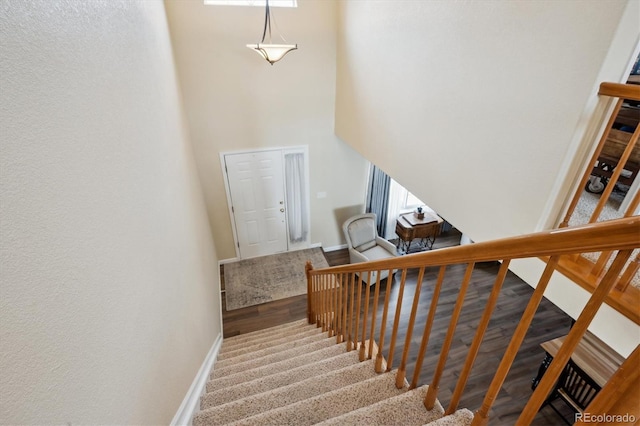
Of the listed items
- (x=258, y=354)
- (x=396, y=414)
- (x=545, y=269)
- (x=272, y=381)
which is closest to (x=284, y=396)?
(x=272, y=381)

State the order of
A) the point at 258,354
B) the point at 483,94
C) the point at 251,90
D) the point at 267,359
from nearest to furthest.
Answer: the point at 483,94, the point at 267,359, the point at 258,354, the point at 251,90

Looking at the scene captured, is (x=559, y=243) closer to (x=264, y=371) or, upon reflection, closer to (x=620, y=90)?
(x=620, y=90)

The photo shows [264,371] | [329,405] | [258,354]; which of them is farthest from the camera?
[258,354]

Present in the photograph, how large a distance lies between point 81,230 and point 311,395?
4.82ft

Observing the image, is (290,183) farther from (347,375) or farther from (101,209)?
(101,209)

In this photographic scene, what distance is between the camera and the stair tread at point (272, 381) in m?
1.96

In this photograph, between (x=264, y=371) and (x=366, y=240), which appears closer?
(x=264, y=371)

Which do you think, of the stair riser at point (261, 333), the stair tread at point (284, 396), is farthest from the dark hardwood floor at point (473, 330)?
the stair tread at point (284, 396)

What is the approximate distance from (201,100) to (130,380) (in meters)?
3.83

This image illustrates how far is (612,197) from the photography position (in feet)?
8.53

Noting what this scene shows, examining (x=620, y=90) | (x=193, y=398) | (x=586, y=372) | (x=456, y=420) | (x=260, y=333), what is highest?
(x=620, y=90)

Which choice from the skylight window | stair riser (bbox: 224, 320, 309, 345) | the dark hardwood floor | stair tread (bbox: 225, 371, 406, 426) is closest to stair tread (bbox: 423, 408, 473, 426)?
stair tread (bbox: 225, 371, 406, 426)

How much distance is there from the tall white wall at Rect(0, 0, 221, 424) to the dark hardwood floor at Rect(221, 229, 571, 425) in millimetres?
2686

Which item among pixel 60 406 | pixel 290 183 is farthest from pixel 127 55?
pixel 290 183
